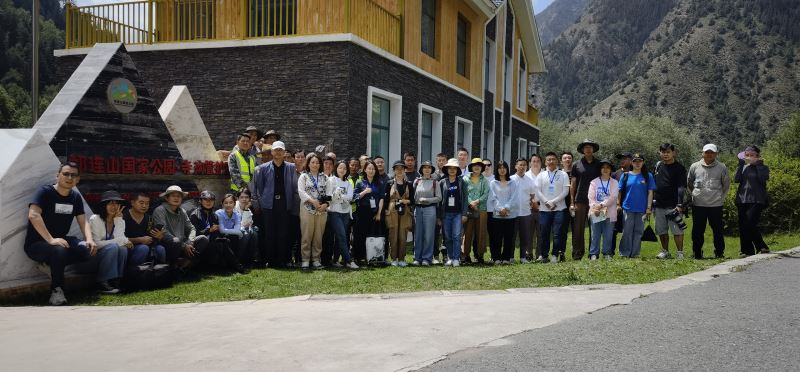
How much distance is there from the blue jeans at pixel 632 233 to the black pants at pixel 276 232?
5.50 m

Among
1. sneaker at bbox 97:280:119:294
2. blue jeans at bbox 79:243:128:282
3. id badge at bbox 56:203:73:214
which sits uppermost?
id badge at bbox 56:203:73:214

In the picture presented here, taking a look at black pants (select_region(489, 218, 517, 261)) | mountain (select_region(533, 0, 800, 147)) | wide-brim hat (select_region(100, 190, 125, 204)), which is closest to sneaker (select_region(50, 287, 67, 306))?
wide-brim hat (select_region(100, 190, 125, 204))

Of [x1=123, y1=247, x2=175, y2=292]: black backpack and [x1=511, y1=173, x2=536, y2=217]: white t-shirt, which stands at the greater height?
[x1=511, y1=173, x2=536, y2=217]: white t-shirt

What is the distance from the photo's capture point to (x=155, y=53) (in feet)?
50.6

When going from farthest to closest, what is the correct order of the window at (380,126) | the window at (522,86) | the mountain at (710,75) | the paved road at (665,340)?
the mountain at (710,75)
the window at (522,86)
the window at (380,126)
the paved road at (665,340)

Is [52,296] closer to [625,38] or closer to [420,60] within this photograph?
[420,60]

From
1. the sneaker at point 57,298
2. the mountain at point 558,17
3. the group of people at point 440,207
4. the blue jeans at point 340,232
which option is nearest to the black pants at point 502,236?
the group of people at point 440,207

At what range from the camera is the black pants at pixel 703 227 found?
10648mm

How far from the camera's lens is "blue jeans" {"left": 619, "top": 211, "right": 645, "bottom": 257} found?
10.8m

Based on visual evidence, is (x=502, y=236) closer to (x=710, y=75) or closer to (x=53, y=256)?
(x=53, y=256)

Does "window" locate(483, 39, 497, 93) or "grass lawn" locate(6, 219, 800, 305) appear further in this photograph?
"window" locate(483, 39, 497, 93)

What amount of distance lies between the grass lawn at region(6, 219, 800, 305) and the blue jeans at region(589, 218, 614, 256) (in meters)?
0.67

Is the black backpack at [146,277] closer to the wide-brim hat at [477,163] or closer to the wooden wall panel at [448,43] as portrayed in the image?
the wide-brim hat at [477,163]

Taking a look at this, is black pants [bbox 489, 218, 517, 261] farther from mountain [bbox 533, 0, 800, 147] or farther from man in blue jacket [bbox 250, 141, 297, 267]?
mountain [bbox 533, 0, 800, 147]
